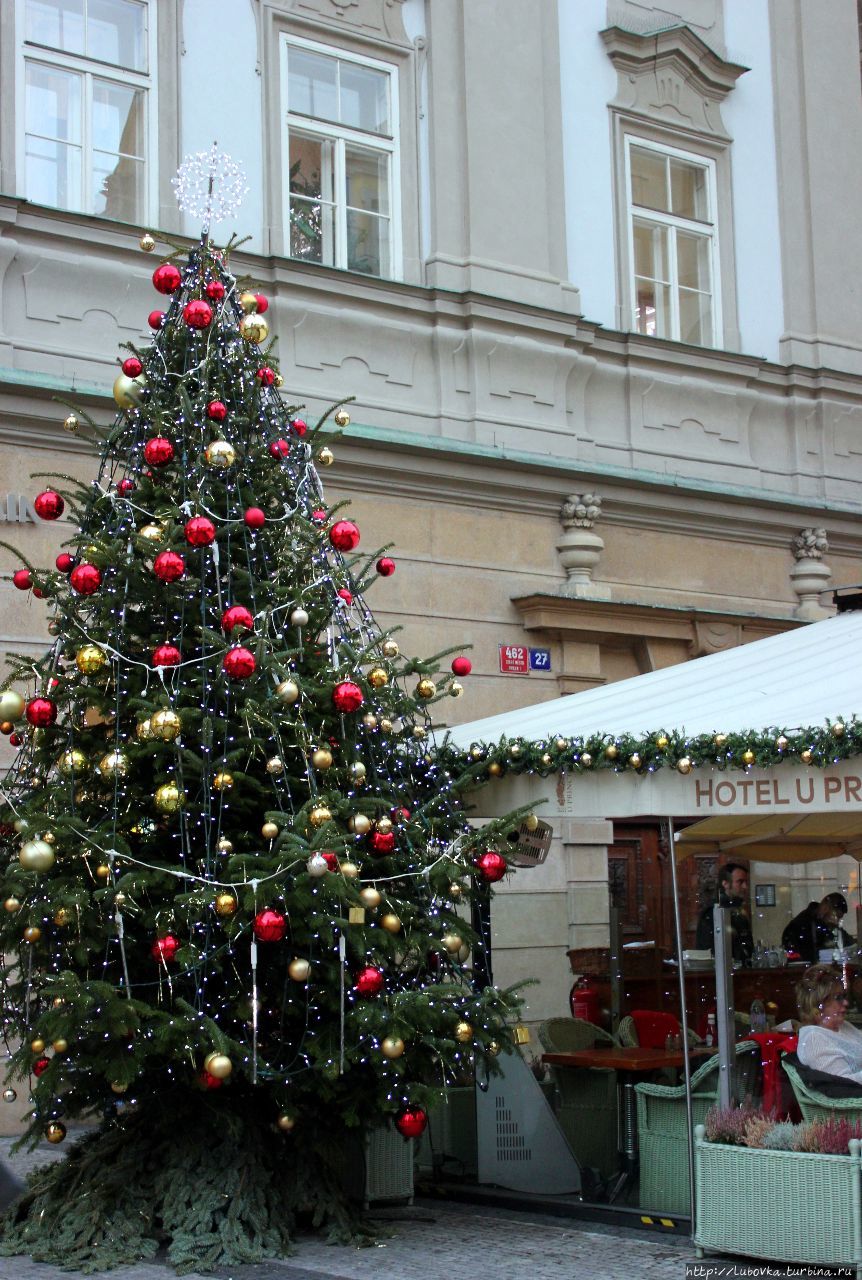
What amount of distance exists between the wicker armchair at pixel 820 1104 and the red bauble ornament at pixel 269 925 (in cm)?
222

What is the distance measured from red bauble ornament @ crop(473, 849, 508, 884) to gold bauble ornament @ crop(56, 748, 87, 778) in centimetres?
175

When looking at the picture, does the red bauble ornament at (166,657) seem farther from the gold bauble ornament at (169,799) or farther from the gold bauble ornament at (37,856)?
the gold bauble ornament at (37,856)

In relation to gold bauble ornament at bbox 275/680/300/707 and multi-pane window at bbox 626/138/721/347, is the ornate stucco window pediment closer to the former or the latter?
multi-pane window at bbox 626/138/721/347

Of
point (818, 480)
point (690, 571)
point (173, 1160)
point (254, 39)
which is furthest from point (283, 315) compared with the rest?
point (173, 1160)

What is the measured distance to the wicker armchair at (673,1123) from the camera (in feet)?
23.5

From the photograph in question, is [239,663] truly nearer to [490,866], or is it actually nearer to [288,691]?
[288,691]

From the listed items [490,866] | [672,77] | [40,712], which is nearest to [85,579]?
[40,712]

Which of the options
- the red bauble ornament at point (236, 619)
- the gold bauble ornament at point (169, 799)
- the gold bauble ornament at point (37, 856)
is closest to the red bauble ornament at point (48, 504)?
the red bauble ornament at point (236, 619)

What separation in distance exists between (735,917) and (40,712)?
526 cm

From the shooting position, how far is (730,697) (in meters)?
7.61

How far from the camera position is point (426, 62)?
1291cm

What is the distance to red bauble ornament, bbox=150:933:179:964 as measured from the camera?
21.0 ft

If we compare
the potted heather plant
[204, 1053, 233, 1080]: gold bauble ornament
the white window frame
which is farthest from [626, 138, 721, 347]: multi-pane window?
[204, 1053, 233, 1080]: gold bauble ornament

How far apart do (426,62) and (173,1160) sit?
9.05m
